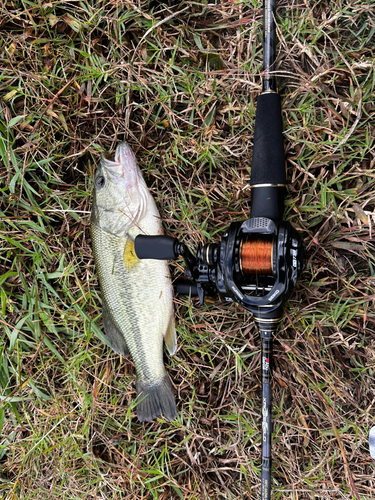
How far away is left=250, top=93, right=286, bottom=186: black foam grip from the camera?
1.72 m

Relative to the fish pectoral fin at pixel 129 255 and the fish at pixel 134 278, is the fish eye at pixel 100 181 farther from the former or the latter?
the fish pectoral fin at pixel 129 255

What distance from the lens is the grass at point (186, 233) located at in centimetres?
189

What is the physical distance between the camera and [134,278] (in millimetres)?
2051

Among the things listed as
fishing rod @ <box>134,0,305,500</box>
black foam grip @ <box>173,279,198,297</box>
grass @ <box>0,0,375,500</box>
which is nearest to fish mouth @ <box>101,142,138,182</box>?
grass @ <box>0,0,375,500</box>

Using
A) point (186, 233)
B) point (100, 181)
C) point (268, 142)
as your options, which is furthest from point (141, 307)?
point (268, 142)

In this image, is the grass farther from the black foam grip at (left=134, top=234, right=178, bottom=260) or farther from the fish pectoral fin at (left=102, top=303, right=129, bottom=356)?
the black foam grip at (left=134, top=234, right=178, bottom=260)

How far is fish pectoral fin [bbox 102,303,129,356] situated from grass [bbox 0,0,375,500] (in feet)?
0.32

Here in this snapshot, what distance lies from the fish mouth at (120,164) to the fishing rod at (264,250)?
1.68 ft

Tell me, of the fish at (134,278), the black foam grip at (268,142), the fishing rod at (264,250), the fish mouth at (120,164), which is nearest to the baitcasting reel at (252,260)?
the fishing rod at (264,250)

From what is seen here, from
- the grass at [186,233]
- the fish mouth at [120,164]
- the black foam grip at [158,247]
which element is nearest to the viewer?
the black foam grip at [158,247]

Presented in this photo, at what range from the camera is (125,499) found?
2.22m

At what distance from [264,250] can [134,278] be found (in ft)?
2.73

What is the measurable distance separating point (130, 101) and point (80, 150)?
0.42m

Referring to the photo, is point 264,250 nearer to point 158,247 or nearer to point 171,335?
point 158,247
